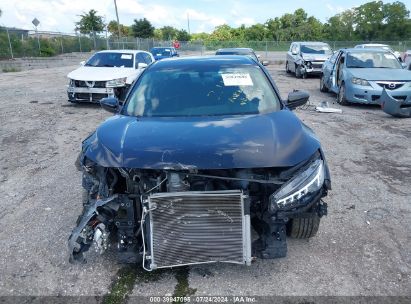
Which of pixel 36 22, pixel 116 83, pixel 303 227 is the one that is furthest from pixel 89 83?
pixel 36 22

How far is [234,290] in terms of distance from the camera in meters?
3.18

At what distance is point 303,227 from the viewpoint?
373cm

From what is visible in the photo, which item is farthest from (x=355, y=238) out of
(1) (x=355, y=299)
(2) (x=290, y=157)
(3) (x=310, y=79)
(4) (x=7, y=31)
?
(4) (x=7, y=31)

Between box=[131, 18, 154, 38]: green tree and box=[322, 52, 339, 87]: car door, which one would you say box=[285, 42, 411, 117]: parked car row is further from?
box=[131, 18, 154, 38]: green tree

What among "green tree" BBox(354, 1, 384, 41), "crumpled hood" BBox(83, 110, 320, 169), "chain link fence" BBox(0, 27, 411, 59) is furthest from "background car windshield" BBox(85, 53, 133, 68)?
"green tree" BBox(354, 1, 384, 41)

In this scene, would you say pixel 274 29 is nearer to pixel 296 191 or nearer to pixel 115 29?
pixel 115 29

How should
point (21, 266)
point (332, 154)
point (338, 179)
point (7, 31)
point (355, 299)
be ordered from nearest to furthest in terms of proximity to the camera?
point (355, 299) < point (21, 266) < point (338, 179) < point (332, 154) < point (7, 31)

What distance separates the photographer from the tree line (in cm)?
6032

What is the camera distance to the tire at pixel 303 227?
3.70 m

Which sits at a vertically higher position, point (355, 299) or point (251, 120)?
point (251, 120)

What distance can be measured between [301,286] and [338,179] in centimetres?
269

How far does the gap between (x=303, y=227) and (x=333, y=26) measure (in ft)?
225

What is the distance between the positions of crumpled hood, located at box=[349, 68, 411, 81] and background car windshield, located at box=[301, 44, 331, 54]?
8911mm

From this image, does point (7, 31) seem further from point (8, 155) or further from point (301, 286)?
point (301, 286)
